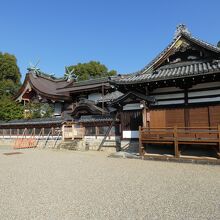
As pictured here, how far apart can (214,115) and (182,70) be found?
9.46ft

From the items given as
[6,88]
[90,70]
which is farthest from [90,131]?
[90,70]

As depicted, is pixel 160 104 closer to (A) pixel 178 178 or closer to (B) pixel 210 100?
(B) pixel 210 100

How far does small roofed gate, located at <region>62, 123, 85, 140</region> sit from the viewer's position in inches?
829

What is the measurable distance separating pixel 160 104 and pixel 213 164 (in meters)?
4.64

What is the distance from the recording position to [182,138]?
11.9 m

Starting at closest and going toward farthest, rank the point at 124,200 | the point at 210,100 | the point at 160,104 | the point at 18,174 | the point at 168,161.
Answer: the point at 124,200 < the point at 18,174 < the point at 168,161 < the point at 210,100 < the point at 160,104

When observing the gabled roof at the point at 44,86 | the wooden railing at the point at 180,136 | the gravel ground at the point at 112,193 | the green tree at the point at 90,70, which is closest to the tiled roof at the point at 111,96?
the gabled roof at the point at 44,86

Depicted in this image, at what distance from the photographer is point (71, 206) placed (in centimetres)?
564

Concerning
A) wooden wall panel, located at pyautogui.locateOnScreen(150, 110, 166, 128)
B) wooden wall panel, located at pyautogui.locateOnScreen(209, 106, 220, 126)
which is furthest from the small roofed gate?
wooden wall panel, located at pyautogui.locateOnScreen(209, 106, 220, 126)

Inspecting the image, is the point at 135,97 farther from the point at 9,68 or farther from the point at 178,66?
the point at 9,68

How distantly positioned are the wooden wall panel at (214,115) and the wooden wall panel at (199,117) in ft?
0.65

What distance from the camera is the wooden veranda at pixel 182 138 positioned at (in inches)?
446

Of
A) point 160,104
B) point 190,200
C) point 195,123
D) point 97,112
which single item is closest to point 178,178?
point 190,200

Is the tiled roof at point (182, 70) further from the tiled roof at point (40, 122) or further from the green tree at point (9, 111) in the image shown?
the green tree at point (9, 111)
